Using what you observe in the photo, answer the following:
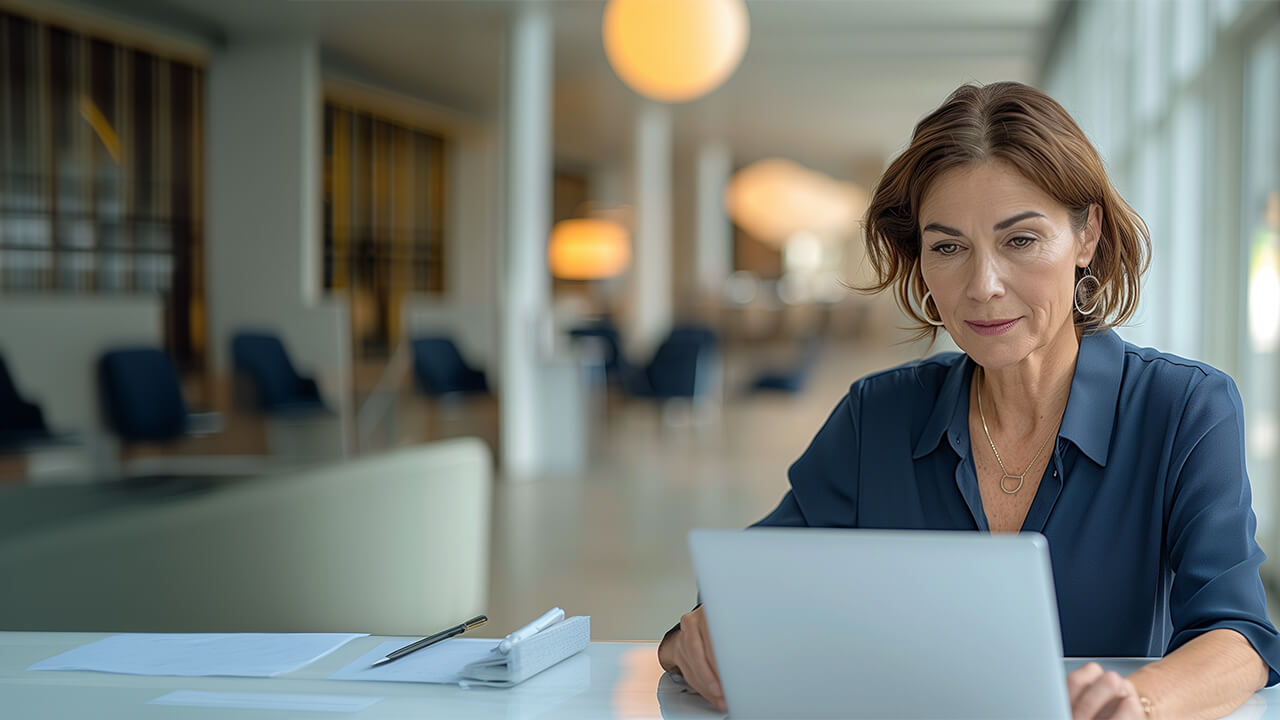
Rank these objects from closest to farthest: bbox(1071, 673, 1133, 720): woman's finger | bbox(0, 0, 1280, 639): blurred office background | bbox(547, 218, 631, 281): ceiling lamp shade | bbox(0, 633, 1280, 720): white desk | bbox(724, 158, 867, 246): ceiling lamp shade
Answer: bbox(1071, 673, 1133, 720): woman's finger → bbox(0, 633, 1280, 720): white desk → bbox(0, 0, 1280, 639): blurred office background → bbox(724, 158, 867, 246): ceiling lamp shade → bbox(547, 218, 631, 281): ceiling lamp shade

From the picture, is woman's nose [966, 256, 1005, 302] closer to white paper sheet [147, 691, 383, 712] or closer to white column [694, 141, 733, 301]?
white paper sheet [147, 691, 383, 712]

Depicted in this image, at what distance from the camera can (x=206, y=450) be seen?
827 centimetres

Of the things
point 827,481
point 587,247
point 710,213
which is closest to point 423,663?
point 827,481

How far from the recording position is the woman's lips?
1.34m

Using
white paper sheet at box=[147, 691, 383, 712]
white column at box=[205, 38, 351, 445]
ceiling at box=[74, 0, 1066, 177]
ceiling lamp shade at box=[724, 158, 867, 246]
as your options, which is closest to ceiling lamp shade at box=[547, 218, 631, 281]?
ceiling at box=[74, 0, 1066, 177]

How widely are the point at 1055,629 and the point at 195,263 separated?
32.9 feet

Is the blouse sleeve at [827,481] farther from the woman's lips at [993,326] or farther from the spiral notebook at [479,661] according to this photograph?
the spiral notebook at [479,661]

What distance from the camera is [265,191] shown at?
9.08m

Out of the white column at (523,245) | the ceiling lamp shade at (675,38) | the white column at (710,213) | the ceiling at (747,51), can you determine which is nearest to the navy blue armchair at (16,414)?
the white column at (523,245)

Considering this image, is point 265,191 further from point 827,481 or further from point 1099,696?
point 1099,696

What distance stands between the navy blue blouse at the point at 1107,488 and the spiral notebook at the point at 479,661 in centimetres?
39

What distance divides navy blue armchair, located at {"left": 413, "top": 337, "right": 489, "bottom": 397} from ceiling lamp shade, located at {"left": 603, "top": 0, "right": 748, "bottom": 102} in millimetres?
3495

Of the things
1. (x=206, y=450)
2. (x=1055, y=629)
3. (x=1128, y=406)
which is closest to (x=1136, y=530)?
(x=1128, y=406)

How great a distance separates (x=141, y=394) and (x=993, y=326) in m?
5.92
